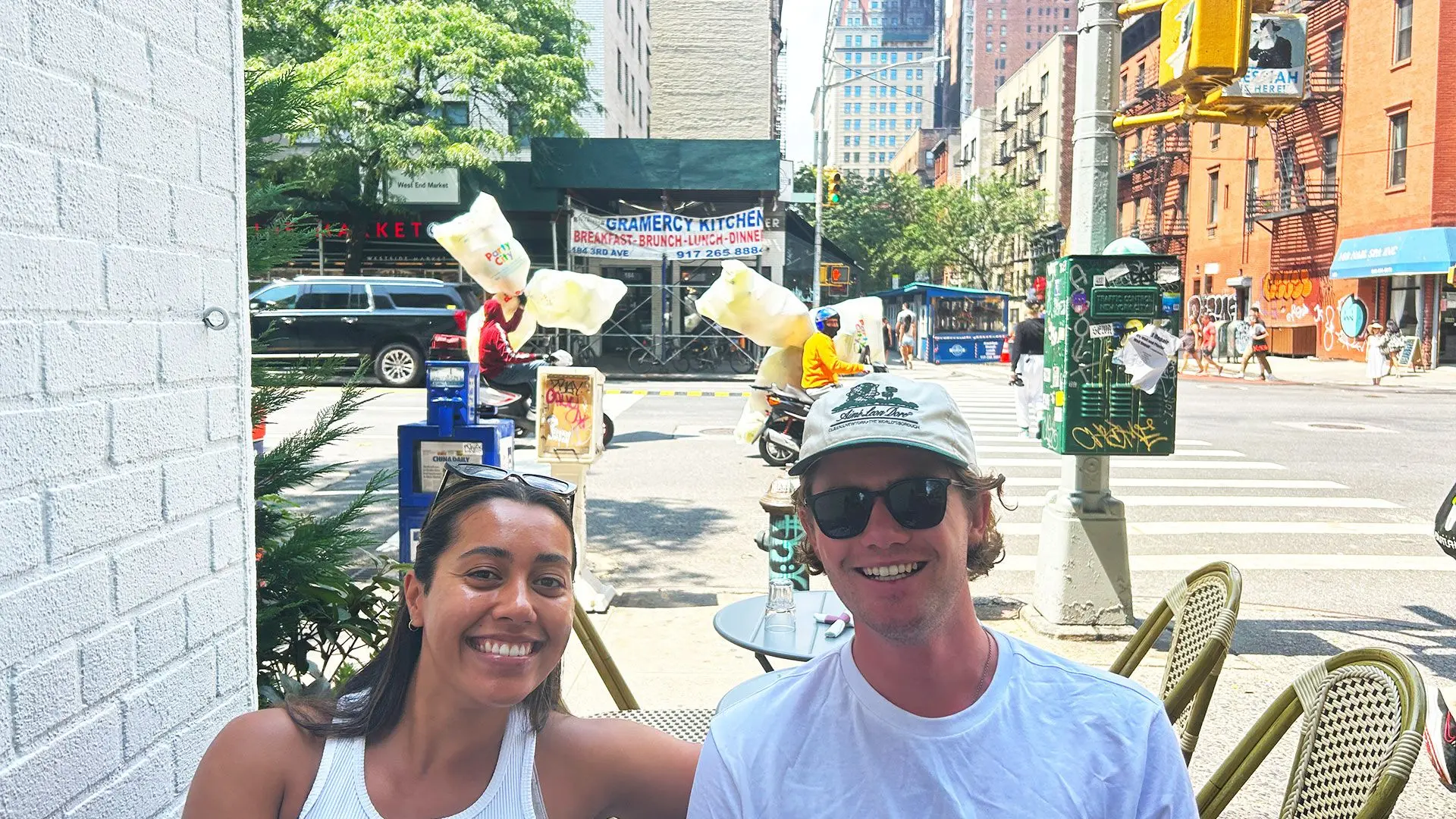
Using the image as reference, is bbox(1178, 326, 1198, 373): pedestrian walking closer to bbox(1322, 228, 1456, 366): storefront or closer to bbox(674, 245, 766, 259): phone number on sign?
bbox(1322, 228, 1456, 366): storefront

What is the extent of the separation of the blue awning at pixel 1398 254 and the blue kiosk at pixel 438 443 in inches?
1090

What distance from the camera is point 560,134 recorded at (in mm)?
26328

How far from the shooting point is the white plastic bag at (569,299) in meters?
7.76

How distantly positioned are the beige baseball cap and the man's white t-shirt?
0.36m

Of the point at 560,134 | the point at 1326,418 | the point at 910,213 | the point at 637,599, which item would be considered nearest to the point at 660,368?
the point at 560,134

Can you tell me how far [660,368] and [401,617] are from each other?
2317cm

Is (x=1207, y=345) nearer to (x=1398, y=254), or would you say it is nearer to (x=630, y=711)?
(x=1398, y=254)

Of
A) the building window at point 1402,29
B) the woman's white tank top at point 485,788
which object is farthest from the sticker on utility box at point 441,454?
the building window at point 1402,29

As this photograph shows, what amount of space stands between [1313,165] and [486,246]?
32.4 meters

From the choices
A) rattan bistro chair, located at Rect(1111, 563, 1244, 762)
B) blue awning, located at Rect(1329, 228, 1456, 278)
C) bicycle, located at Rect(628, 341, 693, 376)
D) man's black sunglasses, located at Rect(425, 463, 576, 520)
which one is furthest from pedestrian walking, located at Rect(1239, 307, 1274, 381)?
man's black sunglasses, located at Rect(425, 463, 576, 520)

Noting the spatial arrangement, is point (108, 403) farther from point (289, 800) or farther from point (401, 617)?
point (289, 800)

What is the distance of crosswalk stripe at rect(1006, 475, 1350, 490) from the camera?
10.8m

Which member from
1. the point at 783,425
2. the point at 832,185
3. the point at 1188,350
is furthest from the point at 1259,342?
the point at 783,425

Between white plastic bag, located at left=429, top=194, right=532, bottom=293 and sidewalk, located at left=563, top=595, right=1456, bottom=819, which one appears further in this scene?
white plastic bag, located at left=429, top=194, right=532, bottom=293
